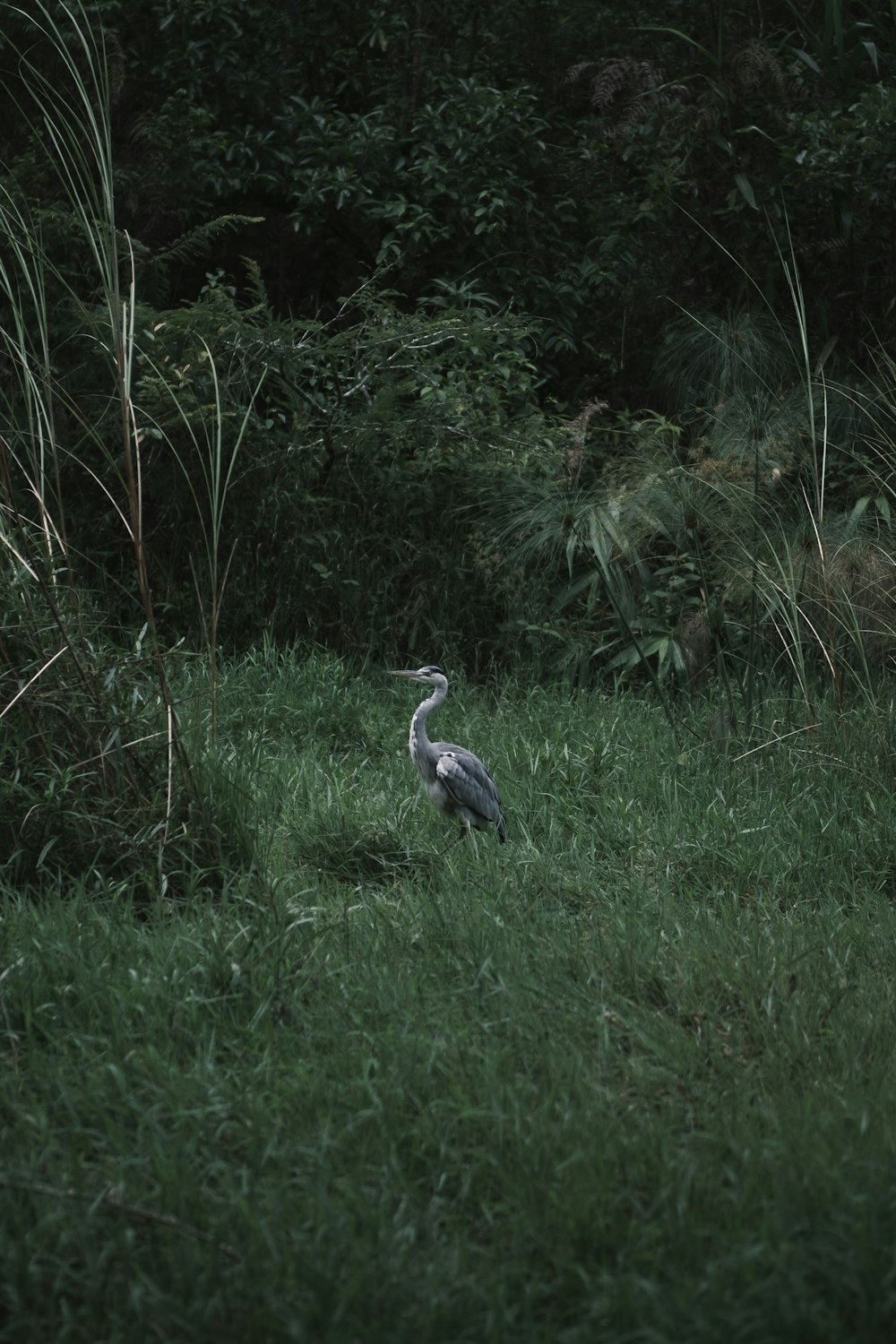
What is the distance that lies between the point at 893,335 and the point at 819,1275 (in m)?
7.59

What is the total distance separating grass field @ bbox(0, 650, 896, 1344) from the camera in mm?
2252

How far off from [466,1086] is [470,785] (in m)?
1.97

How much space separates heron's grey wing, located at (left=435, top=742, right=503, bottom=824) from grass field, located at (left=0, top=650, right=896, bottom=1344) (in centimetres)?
16

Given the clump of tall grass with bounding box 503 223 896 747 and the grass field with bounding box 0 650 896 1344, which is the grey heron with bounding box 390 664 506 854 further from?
the clump of tall grass with bounding box 503 223 896 747

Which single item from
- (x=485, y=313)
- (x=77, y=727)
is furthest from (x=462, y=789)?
(x=485, y=313)

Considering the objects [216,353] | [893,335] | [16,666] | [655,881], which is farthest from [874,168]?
[16,666]

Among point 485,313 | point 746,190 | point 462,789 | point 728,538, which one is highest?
point 746,190

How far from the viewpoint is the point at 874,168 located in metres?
8.27

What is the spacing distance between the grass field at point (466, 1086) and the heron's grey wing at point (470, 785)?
0.16m

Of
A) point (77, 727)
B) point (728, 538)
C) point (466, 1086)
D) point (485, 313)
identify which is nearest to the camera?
point (466, 1086)

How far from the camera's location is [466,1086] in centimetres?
289

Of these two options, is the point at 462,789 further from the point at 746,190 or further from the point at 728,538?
the point at 746,190

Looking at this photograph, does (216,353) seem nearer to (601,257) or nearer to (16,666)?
(601,257)

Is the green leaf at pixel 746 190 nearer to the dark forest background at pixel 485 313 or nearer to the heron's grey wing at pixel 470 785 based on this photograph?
the dark forest background at pixel 485 313
